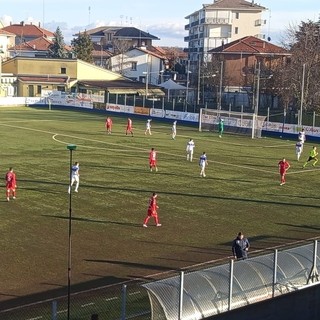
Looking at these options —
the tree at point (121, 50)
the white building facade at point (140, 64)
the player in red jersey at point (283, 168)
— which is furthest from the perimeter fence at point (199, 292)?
the tree at point (121, 50)

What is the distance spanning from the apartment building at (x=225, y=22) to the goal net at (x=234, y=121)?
2297 inches

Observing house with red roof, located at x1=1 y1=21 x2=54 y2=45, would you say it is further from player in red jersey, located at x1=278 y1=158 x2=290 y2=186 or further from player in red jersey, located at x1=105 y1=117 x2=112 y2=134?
player in red jersey, located at x1=278 y1=158 x2=290 y2=186

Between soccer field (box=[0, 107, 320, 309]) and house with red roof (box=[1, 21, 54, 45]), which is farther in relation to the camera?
house with red roof (box=[1, 21, 54, 45])

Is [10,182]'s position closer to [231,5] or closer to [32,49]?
[231,5]

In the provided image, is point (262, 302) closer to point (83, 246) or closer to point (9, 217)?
point (83, 246)

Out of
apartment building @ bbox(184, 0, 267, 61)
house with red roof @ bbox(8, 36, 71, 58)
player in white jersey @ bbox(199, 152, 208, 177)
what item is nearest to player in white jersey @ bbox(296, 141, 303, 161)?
player in white jersey @ bbox(199, 152, 208, 177)

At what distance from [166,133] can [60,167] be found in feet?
70.7

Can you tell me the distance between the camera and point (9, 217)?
2366cm

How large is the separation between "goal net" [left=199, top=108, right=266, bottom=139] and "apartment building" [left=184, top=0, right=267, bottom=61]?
191 feet

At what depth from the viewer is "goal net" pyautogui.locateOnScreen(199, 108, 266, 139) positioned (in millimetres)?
56719

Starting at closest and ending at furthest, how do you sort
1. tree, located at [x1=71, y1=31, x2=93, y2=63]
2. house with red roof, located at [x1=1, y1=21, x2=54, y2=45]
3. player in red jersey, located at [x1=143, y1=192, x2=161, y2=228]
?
player in red jersey, located at [x1=143, y1=192, x2=161, y2=228] < tree, located at [x1=71, y1=31, x2=93, y2=63] < house with red roof, located at [x1=1, y1=21, x2=54, y2=45]

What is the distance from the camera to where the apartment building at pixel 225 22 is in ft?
397

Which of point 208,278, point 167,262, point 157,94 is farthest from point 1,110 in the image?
point 208,278

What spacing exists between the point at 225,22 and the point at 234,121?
6501 centimetres
